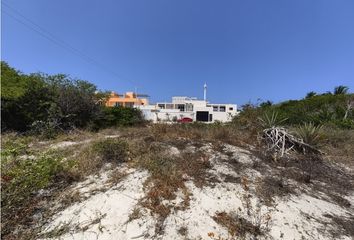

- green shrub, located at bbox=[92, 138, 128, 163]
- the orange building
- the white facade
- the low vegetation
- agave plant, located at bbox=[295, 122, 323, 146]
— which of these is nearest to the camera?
the low vegetation

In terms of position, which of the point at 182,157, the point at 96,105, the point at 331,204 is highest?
the point at 96,105

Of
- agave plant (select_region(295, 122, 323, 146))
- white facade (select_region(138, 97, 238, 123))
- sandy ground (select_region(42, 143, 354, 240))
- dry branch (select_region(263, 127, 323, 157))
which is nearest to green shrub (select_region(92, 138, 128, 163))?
sandy ground (select_region(42, 143, 354, 240))

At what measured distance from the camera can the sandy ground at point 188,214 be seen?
10.2ft

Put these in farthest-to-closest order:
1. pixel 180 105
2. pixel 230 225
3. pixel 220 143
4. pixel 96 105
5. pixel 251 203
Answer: pixel 180 105, pixel 96 105, pixel 220 143, pixel 251 203, pixel 230 225

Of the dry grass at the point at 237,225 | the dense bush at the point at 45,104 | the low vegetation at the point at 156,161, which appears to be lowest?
the dry grass at the point at 237,225

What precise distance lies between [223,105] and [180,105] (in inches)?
357

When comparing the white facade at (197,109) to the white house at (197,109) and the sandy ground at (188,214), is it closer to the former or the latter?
the white house at (197,109)

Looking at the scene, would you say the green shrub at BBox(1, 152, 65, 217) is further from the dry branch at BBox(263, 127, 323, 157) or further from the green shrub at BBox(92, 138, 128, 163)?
the dry branch at BBox(263, 127, 323, 157)

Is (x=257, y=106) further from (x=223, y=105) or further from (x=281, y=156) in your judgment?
(x=223, y=105)

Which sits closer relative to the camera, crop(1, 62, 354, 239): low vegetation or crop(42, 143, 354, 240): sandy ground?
crop(42, 143, 354, 240): sandy ground

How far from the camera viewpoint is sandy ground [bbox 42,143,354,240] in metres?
3.11

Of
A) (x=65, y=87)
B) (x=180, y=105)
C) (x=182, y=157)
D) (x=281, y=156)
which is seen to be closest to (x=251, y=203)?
(x=182, y=157)

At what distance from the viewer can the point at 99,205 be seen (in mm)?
3592

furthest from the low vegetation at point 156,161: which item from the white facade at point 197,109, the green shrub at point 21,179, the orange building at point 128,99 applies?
the orange building at point 128,99
